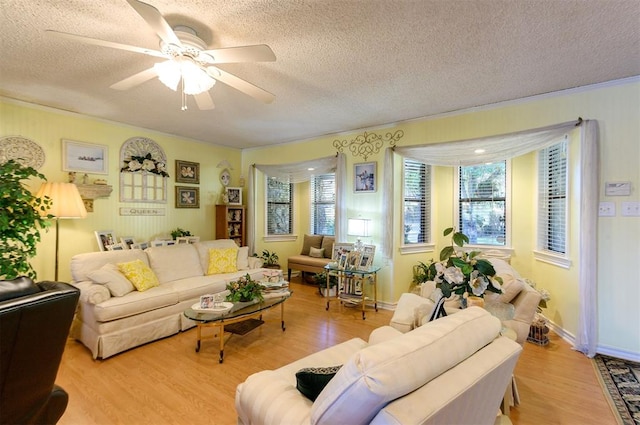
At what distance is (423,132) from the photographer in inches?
154

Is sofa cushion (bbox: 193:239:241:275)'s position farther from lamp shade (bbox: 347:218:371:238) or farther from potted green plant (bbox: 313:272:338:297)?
lamp shade (bbox: 347:218:371:238)

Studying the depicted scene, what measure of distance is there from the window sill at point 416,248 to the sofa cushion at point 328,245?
165cm

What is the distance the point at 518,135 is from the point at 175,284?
428 centimetres

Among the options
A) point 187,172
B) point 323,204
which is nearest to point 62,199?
point 187,172

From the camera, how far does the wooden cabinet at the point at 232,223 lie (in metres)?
5.30

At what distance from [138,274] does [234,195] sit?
8.53ft

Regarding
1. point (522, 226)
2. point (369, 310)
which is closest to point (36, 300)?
point (369, 310)

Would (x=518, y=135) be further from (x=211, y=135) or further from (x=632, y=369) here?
(x=211, y=135)

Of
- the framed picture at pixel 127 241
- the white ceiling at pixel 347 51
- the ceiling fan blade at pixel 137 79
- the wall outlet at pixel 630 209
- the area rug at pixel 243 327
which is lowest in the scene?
the area rug at pixel 243 327

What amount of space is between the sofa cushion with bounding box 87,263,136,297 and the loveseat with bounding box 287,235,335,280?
284cm

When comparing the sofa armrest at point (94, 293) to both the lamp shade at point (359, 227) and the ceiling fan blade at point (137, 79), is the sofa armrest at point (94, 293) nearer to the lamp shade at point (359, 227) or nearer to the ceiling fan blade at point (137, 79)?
the ceiling fan blade at point (137, 79)

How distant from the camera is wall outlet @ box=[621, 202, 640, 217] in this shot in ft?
8.85

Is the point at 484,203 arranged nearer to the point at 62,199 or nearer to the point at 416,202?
the point at 416,202

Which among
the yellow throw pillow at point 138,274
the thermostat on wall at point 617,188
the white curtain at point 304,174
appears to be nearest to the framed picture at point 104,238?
the yellow throw pillow at point 138,274
